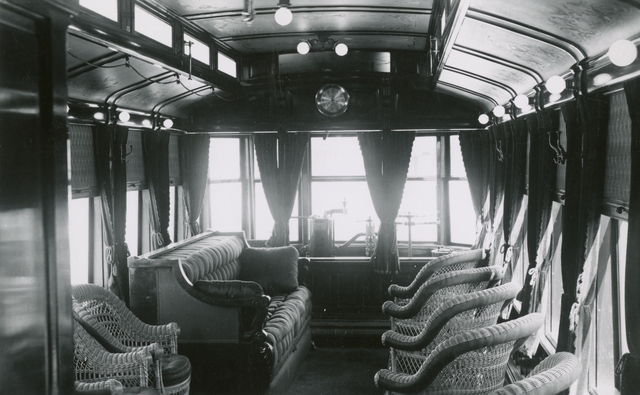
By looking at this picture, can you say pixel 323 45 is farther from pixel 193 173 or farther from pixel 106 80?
pixel 193 173

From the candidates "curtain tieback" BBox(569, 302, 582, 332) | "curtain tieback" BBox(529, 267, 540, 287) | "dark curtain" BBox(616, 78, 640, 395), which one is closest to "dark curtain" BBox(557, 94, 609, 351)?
"curtain tieback" BBox(569, 302, 582, 332)

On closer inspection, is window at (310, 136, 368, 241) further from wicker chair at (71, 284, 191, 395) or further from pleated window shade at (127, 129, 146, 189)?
wicker chair at (71, 284, 191, 395)

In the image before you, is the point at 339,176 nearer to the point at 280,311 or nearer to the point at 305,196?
the point at 305,196

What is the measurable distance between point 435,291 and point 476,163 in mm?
3626

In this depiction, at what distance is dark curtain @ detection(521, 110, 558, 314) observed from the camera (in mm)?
4535

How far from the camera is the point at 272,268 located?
700cm

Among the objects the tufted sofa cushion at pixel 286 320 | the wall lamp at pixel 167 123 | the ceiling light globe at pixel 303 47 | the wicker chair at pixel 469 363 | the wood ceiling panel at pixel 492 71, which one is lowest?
the tufted sofa cushion at pixel 286 320

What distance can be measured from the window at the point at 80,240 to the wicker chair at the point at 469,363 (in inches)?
155

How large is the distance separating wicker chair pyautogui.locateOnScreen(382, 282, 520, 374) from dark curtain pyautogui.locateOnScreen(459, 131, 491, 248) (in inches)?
136

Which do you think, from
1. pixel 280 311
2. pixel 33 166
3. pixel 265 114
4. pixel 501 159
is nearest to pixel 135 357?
pixel 280 311

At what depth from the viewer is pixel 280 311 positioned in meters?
5.98

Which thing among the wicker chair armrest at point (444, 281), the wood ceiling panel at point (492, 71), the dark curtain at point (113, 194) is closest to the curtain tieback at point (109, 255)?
the dark curtain at point (113, 194)

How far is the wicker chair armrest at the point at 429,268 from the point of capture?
5.37 m

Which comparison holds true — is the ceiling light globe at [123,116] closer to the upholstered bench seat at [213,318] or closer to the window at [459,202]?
the upholstered bench seat at [213,318]
